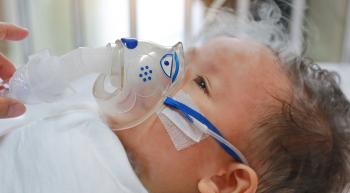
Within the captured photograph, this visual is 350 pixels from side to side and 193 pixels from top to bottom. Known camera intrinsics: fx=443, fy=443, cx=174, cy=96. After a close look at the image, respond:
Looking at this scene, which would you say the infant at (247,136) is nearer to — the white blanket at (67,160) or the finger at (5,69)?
the white blanket at (67,160)

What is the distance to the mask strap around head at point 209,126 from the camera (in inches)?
31.5

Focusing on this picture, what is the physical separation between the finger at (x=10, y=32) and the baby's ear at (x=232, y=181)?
0.47m

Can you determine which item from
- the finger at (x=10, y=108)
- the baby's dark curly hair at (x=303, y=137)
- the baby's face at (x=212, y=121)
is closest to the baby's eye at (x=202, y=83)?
the baby's face at (x=212, y=121)

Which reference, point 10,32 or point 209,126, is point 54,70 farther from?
point 209,126

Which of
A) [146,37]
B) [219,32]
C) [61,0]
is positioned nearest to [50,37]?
[61,0]

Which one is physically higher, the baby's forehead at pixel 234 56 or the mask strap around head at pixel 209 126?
the baby's forehead at pixel 234 56

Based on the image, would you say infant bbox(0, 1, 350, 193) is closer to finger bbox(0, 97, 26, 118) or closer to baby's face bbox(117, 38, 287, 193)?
baby's face bbox(117, 38, 287, 193)

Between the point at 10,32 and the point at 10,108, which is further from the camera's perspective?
the point at 10,32

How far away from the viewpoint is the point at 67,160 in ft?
2.57

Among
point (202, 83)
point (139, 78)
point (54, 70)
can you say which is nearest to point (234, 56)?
point (202, 83)

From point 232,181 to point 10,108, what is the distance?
0.41m

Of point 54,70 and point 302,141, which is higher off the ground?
point 54,70

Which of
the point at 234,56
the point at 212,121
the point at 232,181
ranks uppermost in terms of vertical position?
the point at 234,56

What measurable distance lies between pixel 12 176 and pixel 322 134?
1.84 feet
